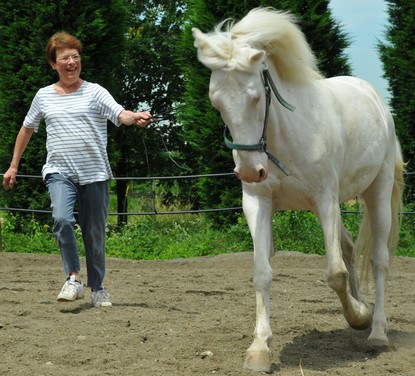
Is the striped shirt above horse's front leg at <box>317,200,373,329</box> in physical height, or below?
above

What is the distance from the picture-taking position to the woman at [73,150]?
6277 millimetres

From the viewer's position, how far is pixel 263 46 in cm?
473

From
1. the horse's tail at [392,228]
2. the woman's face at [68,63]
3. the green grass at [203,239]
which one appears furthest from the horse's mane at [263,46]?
the green grass at [203,239]

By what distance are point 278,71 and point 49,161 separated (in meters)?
2.18

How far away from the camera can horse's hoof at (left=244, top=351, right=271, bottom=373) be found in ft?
15.0

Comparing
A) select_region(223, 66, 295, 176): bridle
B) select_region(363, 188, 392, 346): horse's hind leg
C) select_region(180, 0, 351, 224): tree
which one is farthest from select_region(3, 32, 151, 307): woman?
select_region(180, 0, 351, 224): tree

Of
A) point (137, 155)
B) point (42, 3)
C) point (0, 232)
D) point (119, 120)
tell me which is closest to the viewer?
point (119, 120)

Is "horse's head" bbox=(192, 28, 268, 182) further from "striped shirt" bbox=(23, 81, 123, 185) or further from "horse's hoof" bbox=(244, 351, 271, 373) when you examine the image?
"striped shirt" bbox=(23, 81, 123, 185)

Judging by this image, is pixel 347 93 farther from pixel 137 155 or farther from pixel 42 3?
pixel 137 155

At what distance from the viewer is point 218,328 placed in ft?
18.6

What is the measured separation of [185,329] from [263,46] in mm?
1983

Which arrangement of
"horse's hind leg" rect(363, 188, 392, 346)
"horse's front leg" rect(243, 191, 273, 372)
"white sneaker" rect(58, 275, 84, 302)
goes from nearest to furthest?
"horse's front leg" rect(243, 191, 273, 372) < "horse's hind leg" rect(363, 188, 392, 346) < "white sneaker" rect(58, 275, 84, 302)

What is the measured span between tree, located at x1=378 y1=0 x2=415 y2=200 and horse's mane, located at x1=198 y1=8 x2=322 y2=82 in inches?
276

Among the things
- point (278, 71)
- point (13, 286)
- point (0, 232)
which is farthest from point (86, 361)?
point (0, 232)
